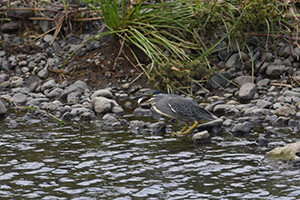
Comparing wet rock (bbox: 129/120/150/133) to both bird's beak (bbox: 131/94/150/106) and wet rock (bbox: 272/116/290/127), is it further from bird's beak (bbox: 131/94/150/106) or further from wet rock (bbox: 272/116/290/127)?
wet rock (bbox: 272/116/290/127)

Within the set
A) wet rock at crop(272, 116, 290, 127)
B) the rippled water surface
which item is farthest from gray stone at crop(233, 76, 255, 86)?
the rippled water surface

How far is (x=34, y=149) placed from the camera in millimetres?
7195

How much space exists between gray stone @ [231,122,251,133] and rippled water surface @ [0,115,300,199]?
188 mm

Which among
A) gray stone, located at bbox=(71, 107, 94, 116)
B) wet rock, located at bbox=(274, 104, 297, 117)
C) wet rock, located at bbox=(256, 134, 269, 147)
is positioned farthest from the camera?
gray stone, located at bbox=(71, 107, 94, 116)

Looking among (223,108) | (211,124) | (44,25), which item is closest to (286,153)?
(211,124)

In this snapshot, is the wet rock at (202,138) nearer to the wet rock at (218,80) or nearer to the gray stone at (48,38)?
the wet rock at (218,80)

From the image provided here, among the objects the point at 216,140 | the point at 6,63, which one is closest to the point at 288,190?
the point at 216,140

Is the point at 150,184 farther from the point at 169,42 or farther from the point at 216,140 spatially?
the point at 169,42

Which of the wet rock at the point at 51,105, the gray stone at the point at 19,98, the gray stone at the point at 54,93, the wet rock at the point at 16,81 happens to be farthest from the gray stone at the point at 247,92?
the wet rock at the point at 16,81

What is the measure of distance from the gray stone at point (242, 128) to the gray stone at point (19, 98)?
13.7 ft

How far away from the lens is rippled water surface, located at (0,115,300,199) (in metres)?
5.48

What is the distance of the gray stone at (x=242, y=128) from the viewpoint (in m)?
7.75

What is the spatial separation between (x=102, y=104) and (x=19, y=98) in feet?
5.86

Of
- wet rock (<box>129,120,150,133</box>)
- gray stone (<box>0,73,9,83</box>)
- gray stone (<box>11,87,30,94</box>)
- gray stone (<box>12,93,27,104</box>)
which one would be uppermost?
gray stone (<box>0,73,9,83</box>)
